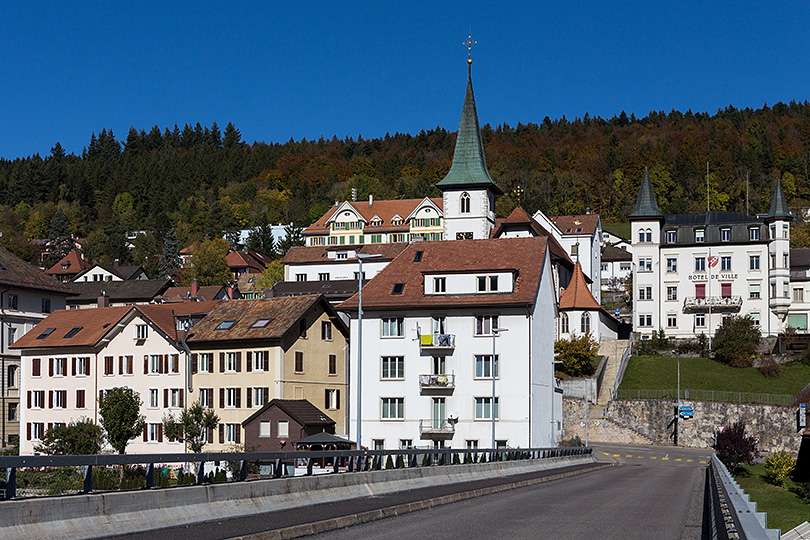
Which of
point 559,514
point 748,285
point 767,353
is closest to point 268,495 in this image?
point 559,514

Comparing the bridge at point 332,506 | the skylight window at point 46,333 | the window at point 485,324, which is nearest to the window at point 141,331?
the skylight window at point 46,333

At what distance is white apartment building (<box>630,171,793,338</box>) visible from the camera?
110m

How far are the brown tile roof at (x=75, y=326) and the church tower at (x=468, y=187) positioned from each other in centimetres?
5038

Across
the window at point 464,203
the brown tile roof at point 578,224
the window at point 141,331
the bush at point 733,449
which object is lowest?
the bush at point 733,449

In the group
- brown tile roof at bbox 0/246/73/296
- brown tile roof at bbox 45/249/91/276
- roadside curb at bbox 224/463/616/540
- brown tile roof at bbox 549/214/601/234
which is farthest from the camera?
brown tile roof at bbox 45/249/91/276

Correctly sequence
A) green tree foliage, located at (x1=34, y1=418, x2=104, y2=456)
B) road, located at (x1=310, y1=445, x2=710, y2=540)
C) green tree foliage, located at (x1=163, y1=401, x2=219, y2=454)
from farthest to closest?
green tree foliage, located at (x1=163, y1=401, x2=219, y2=454)
green tree foliage, located at (x1=34, y1=418, x2=104, y2=456)
road, located at (x1=310, y1=445, x2=710, y2=540)

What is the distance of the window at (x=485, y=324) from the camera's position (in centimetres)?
6500

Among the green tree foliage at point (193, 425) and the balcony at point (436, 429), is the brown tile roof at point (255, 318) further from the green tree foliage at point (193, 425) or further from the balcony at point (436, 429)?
the balcony at point (436, 429)

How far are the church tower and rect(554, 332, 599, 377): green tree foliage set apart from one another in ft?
99.4

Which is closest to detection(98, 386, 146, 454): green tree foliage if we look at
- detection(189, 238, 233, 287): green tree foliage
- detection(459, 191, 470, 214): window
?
detection(459, 191, 470, 214): window

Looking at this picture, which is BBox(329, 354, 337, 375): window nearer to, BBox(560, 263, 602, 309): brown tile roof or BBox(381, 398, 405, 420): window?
BBox(381, 398, 405, 420): window

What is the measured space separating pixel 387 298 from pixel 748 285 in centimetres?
5821

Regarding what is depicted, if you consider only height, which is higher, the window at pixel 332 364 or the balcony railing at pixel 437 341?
the balcony railing at pixel 437 341

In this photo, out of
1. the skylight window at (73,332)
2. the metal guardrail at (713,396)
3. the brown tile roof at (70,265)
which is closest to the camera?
the skylight window at (73,332)
